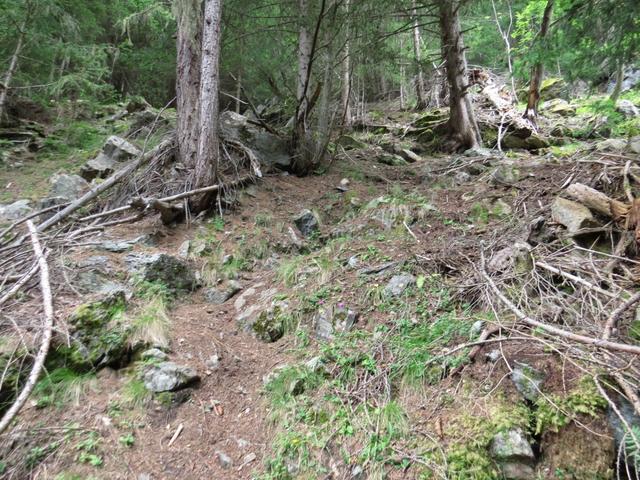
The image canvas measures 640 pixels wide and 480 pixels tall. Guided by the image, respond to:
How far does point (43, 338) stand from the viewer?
3146 millimetres

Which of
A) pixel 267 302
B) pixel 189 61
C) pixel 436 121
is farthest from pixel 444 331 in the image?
pixel 436 121

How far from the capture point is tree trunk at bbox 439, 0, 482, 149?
807 centimetres

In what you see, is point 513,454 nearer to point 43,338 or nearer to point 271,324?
point 271,324

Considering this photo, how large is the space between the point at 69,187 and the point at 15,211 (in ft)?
3.25

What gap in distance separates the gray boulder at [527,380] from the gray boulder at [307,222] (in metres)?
3.97

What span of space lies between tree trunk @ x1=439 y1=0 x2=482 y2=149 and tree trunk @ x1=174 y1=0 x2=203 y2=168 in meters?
4.96

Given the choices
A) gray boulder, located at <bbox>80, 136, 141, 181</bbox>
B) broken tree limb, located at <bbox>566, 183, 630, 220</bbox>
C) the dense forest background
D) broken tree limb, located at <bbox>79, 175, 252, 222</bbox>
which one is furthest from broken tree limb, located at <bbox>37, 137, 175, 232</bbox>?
broken tree limb, located at <bbox>566, 183, 630, 220</bbox>

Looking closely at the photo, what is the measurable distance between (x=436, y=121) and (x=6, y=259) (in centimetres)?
1036

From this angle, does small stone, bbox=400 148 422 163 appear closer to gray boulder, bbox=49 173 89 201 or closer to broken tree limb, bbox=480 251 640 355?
broken tree limb, bbox=480 251 640 355

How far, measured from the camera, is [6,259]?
4.15 metres

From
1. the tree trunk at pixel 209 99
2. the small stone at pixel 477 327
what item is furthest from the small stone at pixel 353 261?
the tree trunk at pixel 209 99

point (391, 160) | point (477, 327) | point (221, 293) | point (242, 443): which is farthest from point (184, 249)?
point (391, 160)

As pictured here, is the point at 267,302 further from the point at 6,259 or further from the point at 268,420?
the point at 6,259

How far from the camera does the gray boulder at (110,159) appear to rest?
784 centimetres
